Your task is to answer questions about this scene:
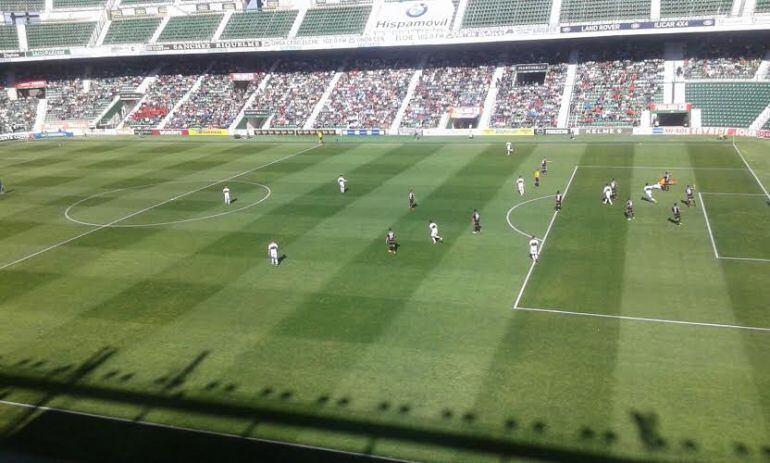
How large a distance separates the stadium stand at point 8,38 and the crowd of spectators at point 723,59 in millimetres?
90553

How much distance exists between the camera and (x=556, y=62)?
2820 inches

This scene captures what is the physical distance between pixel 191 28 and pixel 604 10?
2173 inches

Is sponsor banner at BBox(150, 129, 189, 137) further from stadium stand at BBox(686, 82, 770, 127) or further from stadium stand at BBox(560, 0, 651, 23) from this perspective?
stadium stand at BBox(686, 82, 770, 127)

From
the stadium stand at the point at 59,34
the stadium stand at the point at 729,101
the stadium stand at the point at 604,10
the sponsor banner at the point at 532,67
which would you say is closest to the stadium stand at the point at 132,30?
the stadium stand at the point at 59,34

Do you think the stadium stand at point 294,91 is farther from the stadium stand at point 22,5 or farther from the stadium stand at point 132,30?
the stadium stand at point 22,5

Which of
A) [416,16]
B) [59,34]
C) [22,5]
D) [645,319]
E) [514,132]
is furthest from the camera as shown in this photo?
[22,5]

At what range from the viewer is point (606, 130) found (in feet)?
199

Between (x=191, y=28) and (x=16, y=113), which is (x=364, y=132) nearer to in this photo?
(x=191, y=28)

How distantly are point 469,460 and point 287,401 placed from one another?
5.70 m

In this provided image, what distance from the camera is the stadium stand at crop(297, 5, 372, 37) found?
3066 inches

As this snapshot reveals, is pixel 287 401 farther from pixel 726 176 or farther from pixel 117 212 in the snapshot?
pixel 726 176

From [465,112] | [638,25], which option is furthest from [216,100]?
[638,25]

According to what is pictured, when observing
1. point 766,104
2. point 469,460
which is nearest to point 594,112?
point 766,104

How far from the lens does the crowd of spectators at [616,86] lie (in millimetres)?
63469
